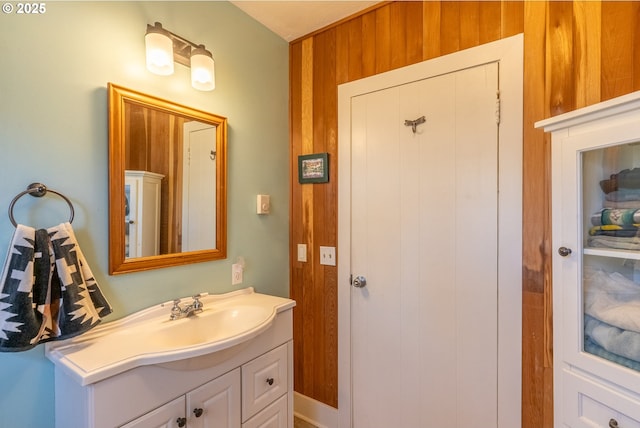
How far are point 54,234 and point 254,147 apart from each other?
1.08m

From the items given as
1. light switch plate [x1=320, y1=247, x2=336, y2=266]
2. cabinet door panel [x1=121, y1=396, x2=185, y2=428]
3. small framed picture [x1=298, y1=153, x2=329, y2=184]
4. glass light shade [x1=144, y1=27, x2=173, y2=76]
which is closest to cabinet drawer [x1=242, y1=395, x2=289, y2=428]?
cabinet door panel [x1=121, y1=396, x2=185, y2=428]

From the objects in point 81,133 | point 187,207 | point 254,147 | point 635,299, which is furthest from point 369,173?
point 81,133

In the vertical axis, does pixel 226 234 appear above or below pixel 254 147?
below

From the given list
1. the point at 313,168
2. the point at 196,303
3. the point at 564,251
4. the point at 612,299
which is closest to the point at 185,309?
the point at 196,303

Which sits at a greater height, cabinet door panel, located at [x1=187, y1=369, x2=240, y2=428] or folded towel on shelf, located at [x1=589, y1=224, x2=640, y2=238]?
folded towel on shelf, located at [x1=589, y1=224, x2=640, y2=238]

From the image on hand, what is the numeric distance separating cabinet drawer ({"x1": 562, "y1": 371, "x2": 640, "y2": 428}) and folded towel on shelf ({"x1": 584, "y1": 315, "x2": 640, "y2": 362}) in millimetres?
120

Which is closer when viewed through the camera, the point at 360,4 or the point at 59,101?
the point at 59,101

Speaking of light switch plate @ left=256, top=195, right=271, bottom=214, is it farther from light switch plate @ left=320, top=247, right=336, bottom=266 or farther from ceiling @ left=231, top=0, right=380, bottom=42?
ceiling @ left=231, top=0, right=380, bottom=42

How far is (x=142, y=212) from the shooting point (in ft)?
4.29

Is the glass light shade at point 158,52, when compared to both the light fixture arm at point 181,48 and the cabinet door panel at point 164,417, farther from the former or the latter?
the cabinet door panel at point 164,417

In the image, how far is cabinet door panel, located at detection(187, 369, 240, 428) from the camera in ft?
3.58

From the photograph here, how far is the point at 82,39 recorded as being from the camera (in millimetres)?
1128

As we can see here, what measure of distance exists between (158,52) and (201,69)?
20 centimetres

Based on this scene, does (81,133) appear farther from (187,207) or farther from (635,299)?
(635,299)
